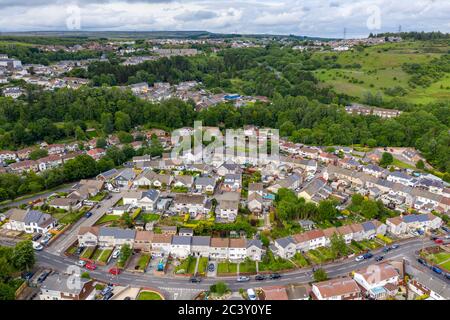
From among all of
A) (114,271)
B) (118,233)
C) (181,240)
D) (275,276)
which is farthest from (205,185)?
(275,276)

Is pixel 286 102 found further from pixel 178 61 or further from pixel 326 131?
pixel 178 61

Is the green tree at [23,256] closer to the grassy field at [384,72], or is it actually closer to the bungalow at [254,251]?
the bungalow at [254,251]

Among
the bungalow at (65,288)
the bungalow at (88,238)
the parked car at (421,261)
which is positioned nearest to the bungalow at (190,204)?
the bungalow at (88,238)

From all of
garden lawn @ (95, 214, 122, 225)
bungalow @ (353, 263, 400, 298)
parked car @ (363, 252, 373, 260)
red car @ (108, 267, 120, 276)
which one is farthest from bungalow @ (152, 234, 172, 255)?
parked car @ (363, 252, 373, 260)

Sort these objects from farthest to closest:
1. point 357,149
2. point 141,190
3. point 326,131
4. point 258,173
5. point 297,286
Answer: point 326,131, point 357,149, point 258,173, point 141,190, point 297,286

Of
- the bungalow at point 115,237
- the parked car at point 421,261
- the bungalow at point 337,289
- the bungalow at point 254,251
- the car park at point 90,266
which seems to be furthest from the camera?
the bungalow at point 115,237
